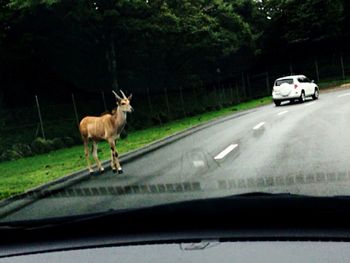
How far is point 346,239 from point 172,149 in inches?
503

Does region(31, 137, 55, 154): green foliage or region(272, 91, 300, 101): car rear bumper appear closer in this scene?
region(31, 137, 55, 154): green foliage

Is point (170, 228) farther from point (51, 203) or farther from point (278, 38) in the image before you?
point (278, 38)

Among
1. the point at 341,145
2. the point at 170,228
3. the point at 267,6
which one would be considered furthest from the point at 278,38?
the point at 170,228

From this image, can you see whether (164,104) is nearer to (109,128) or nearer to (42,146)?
(42,146)

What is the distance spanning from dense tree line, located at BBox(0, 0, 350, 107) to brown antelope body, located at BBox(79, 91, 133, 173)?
14675mm

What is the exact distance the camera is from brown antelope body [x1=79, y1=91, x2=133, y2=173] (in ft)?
38.9

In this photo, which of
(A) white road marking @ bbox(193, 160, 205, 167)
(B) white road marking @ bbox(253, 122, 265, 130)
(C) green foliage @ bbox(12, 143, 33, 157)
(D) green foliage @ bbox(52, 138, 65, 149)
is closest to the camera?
(A) white road marking @ bbox(193, 160, 205, 167)

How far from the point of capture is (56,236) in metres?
3.36

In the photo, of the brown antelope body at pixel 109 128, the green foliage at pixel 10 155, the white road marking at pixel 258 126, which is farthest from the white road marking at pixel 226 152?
the green foliage at pixel 10 155

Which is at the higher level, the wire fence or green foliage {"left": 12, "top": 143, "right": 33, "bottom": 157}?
the wire fence

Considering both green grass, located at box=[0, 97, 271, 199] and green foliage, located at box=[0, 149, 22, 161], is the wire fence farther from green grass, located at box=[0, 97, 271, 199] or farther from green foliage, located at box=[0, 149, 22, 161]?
green grass, located at box=[0, 97, 271, 199]

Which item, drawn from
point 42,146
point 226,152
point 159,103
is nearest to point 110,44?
point 159,103

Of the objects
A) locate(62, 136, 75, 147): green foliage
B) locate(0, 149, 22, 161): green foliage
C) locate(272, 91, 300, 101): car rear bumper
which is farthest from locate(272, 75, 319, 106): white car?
locate(0, 149, 22, 161): green foliage

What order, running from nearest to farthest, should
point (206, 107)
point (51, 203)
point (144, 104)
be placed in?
point (51, 203)
point (144, 104)
point (206, 107)
